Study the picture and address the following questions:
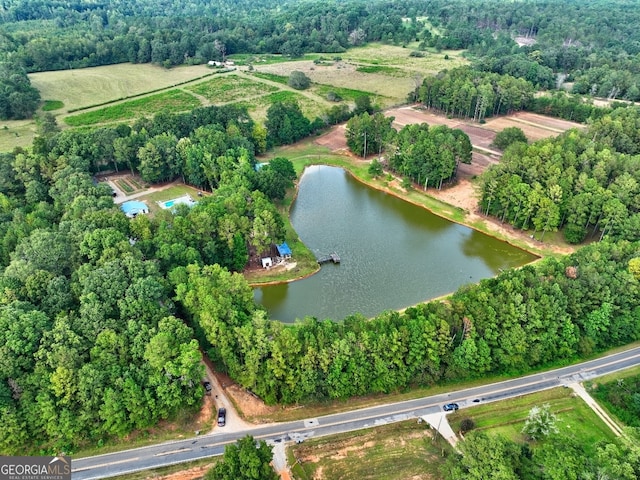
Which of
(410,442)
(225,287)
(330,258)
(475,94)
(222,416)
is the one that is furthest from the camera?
(475,94)

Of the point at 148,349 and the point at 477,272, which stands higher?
the point at 148,349

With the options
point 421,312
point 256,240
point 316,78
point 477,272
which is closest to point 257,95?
point 316,78

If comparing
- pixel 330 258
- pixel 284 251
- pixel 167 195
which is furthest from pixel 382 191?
pixel 167 195

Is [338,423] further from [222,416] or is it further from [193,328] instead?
[193,328]

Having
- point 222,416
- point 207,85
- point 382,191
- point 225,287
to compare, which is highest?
point 207,85

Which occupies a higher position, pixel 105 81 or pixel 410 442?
pixel 105 81

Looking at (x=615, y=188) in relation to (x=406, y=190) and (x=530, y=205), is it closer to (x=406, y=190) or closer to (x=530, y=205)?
(x=530, y=205)
